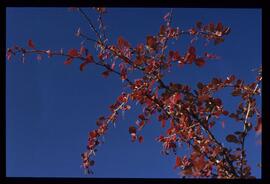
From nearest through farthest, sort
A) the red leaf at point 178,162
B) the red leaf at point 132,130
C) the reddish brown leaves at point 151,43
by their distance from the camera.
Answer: the red leaf at point 178,162 → the reddish brown leaves at point 151,43 → the red leaf at point 132,130

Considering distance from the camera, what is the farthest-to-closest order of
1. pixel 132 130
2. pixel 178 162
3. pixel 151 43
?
1. pixel 132 130
2. pixel 151 43
3. pixel 178 162

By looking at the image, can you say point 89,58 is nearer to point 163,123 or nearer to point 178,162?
point 163,123

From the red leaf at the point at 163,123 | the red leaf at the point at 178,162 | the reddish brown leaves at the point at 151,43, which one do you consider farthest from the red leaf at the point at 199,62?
the red leaf at the point at 178,162

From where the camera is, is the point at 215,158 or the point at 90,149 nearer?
the point at 215,158

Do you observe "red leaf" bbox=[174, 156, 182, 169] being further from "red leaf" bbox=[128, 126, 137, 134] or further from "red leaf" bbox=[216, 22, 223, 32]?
"red leaf" bbox=[216, 22, 223, 32]

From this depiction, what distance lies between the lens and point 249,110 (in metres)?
2.20

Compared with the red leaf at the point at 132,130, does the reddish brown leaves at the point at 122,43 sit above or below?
above

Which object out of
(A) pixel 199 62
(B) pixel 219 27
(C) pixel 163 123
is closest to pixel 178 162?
(C) pixel 163 123

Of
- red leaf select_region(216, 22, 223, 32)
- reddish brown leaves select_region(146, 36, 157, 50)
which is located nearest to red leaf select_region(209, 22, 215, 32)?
red leaf select_region(216, 22, 223, 32)

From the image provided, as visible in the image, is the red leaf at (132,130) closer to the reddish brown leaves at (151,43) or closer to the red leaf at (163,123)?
the red leaf at (163,123)
